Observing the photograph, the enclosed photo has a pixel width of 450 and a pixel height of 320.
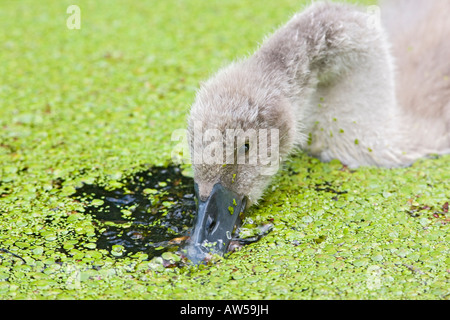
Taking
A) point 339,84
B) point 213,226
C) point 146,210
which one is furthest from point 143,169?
point 339,84

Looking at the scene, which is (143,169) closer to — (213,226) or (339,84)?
(213,226)

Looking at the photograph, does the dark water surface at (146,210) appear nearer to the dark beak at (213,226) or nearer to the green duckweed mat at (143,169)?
the green duckweed mat at (143,169)

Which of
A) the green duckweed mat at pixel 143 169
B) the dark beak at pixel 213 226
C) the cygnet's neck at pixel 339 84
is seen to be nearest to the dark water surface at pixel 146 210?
the green duckweed mat at pixel 143 169
